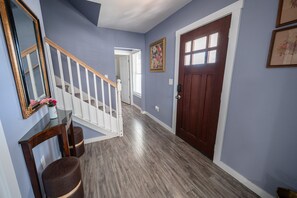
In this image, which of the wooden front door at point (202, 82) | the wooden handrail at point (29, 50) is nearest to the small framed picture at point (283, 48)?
the wooden front door at point (202, 82)

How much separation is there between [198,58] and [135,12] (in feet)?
4.87

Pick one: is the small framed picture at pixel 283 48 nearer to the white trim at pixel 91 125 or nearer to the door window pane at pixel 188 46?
the door window pane at pixel 188 46

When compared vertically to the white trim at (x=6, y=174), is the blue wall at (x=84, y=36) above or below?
above

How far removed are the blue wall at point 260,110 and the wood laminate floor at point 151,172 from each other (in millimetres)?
328

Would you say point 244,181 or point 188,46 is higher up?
point 188,46

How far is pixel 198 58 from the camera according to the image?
1.86 m

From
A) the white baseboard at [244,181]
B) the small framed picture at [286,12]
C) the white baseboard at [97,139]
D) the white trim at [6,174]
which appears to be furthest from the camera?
the white baseboard at [97,139]

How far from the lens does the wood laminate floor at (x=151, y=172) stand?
53.1 inches

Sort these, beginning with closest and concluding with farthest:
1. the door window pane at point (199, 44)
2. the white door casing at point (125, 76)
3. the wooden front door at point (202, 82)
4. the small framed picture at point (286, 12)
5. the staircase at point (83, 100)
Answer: the small framed picture at point (286, 12) → the wooden front door at point (202, 82) → the door window pane at point (199, 44) → the staircase at point (83, 100) → the white door casing at point (125, 76)

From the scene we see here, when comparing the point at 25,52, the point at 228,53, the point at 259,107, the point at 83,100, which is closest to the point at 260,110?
the point at 259,107

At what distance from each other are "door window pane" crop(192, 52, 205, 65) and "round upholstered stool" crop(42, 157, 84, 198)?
2068 millimetres

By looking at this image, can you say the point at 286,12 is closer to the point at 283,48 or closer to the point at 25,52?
the point at 283,48

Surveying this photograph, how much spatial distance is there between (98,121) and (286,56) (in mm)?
2647

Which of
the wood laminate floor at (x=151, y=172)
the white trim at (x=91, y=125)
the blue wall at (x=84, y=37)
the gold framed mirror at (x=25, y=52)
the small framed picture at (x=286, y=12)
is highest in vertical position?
the blue wall at (x=84, y=37)
